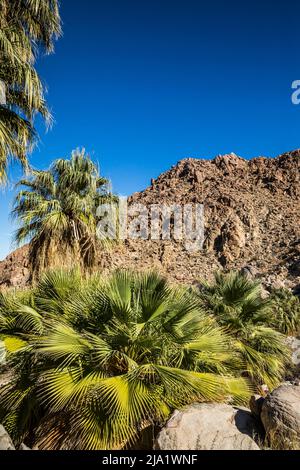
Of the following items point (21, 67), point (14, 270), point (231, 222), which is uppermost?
point (231, 222)

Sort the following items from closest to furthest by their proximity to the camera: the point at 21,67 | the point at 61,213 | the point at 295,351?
the point at 21,67 < the point at 61,213 < the point at 295,351

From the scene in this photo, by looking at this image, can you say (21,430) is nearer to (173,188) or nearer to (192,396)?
(192,396)

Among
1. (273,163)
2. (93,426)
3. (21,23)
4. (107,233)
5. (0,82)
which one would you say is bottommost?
(93,426)

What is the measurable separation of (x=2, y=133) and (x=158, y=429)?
5.74 metres

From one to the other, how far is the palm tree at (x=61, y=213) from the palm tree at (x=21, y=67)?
3.46m

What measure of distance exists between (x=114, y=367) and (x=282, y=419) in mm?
2150

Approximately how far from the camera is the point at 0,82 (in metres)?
6.16

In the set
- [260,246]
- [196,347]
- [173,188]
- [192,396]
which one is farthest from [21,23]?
[173,188]

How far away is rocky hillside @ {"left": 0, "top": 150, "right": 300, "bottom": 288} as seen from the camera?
41344mm

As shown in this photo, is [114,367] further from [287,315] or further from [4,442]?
[287,315]

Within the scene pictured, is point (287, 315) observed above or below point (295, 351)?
above

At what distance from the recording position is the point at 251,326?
808 cm

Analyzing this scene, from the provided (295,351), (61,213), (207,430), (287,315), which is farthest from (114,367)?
(287,315)

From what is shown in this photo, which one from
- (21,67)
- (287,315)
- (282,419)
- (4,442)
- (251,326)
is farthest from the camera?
(287,315)
